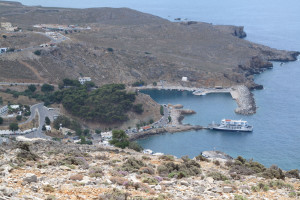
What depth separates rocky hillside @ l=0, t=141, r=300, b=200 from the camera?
13750 mm

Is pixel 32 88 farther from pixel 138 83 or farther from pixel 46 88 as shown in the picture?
pixel 138 83

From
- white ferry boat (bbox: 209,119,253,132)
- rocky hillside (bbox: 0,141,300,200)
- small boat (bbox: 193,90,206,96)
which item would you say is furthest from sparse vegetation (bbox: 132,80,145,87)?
rocky hillside (bbox: 0,141,300,200)

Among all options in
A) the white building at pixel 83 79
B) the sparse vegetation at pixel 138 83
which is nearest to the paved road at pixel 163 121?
the sparse vegetation at pixel 138 83

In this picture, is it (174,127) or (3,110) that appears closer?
(3,110)

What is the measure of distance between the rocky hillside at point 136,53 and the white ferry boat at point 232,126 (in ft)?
79.3

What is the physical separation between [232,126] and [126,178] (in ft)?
160

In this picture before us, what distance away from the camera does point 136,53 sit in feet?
310

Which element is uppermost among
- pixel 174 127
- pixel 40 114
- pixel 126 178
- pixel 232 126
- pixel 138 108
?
pixel 126 178

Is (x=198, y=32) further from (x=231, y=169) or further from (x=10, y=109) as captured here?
(x=231, y=169)

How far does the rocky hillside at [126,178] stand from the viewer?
1375 cm

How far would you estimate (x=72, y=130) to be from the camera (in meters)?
57.4

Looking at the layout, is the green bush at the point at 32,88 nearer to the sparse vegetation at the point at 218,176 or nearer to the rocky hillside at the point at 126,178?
the rocky hillside at the point at 126,178

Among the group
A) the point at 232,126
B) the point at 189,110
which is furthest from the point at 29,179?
the point at 189,110

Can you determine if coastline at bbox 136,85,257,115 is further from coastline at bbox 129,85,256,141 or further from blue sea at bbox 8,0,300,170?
blue sea at bbox 8,0,300,170
